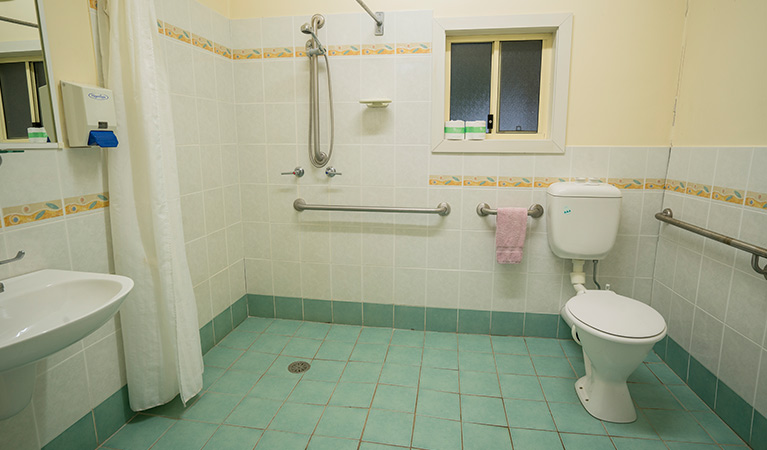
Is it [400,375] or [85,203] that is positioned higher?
[85,203]

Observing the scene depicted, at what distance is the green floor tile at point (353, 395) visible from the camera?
76.5 inches

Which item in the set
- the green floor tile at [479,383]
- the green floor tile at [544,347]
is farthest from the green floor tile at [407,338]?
the green floor tile at [544,347]

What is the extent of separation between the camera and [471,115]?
97.5 inches

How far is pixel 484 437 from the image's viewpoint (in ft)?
5.64

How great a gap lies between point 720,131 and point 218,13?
273 cm

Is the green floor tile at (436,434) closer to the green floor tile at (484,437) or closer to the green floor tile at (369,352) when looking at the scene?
the green floor tile at (484,437)

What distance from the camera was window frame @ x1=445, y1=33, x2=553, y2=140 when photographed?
7.72ft

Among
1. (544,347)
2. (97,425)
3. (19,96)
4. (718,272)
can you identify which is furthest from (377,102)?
(97,425)

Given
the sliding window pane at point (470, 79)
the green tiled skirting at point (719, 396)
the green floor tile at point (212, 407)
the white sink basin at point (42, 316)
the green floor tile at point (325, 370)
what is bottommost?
the green floor tile at point (212, 407)

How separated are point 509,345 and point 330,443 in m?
1.28

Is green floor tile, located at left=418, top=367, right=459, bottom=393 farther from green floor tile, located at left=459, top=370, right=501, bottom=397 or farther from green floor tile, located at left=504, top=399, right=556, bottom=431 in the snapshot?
green floor tile, located at left=504, top=399, right=556, bottom=431

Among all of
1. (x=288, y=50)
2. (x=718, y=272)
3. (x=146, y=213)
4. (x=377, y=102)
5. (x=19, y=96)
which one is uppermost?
(x=288, y=50)

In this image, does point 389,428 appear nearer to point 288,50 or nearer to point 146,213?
point 146,213

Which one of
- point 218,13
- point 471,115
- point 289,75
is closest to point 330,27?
point 289,75
